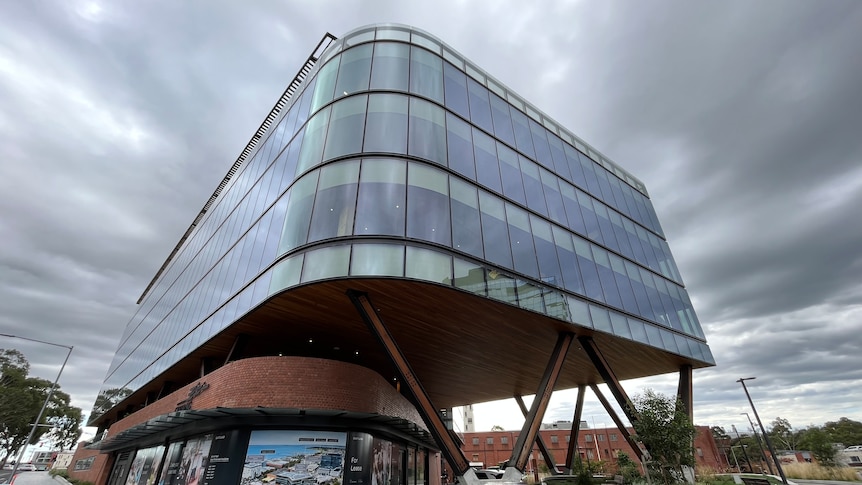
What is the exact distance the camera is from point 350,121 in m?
17.0

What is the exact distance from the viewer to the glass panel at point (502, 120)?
22.6m

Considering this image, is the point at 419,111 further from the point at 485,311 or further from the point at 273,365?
the point at 273,365

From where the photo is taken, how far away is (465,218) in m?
16.4

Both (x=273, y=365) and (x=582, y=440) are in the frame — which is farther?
(x=582, y=440)

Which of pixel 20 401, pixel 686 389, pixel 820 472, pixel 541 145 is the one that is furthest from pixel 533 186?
pixel 20 401

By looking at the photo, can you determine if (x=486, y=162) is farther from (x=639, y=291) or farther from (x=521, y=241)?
(x=639, y=291)

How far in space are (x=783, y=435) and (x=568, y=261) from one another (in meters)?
119

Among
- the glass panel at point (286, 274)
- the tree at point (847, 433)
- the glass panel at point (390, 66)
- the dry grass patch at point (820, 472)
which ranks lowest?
the dry grass patch at point (820, 472)

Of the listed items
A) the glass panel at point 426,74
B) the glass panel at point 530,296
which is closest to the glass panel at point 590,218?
the glass panel at point 530,296

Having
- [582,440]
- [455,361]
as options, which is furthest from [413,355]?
[582,440]

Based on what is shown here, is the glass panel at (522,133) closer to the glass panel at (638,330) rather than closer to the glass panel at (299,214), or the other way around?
the glass panel at (638,330)

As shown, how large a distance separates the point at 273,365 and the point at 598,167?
91.5 ft

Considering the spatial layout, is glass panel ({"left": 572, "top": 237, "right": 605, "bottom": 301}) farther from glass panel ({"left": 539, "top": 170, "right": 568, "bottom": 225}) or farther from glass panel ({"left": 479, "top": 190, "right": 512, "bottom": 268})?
glass panel ({"left": 479, "top": 190, "right": 512, "bottom": 268})

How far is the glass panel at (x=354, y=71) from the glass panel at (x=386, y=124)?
4.44 ft
